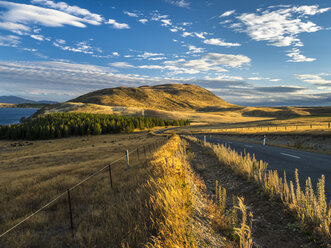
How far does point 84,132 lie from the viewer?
8675 centimetres

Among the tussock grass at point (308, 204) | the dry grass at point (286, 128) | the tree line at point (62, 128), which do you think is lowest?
the tree line at point (62, 128)

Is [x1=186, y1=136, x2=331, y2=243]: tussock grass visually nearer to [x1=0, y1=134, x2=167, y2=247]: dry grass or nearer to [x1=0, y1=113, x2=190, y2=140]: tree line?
[x1=0, y1=134, x2=167, y2=247]: dry grass

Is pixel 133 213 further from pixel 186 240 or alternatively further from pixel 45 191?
pixel 45 191

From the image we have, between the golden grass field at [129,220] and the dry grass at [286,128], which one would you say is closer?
the golden grass field at [129,220]

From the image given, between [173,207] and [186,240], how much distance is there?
1075 millimetres

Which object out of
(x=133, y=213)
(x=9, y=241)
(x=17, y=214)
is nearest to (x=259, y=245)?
(x=133, y=213)

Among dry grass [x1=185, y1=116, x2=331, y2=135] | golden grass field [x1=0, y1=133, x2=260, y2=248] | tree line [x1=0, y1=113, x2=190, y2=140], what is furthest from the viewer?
tree line [x1=0, y1=113, x2=190, y2=140]

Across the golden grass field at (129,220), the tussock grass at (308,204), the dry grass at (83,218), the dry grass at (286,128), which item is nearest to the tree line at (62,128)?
Result: the dry grass at (286,128)

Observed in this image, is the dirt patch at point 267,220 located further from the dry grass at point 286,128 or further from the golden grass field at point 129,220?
the dry grass at point 286,128

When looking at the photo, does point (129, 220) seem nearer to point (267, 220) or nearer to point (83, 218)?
point (83, 218)

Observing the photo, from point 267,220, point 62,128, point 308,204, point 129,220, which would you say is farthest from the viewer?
point 62,128

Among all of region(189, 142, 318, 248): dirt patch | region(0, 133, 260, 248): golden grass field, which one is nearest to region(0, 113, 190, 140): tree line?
region(0, 133, 260, 248): golden grass field

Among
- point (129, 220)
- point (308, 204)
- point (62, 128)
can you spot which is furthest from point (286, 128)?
point (62, 128)

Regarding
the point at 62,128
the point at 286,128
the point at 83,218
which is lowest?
the point at 62,128
